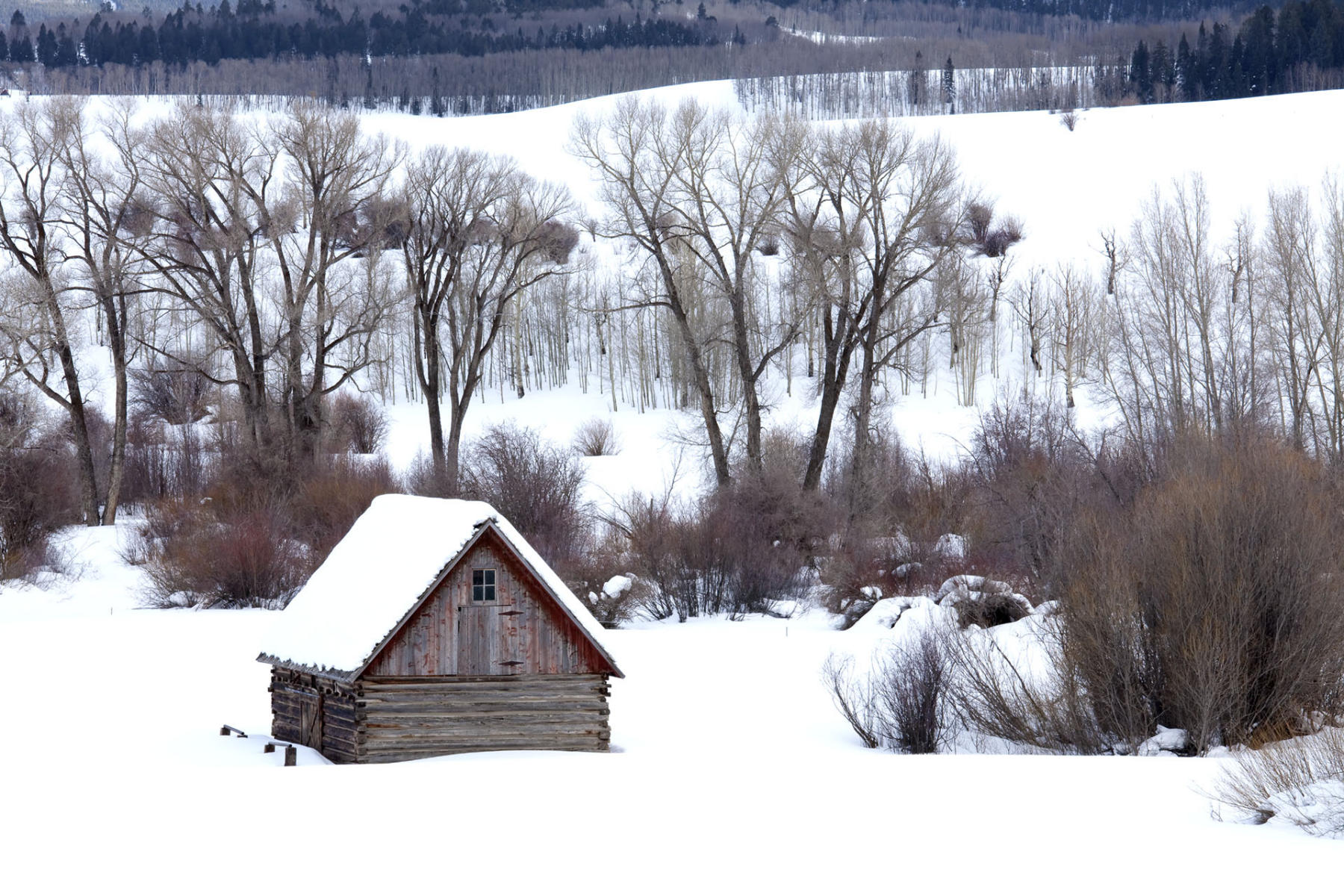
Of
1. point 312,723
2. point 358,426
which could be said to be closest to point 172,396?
point 358,426

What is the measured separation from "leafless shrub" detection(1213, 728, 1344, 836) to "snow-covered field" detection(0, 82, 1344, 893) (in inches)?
9.3

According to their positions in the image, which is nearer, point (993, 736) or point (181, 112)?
point (993, 736)

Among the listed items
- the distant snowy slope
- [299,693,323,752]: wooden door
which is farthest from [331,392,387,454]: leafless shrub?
[299,693,323,752]: wooden door

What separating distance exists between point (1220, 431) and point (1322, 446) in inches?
229

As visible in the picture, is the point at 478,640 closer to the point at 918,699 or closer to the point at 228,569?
the point at 918,699

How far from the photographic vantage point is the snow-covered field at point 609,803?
480 inches

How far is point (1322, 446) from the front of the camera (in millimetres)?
39344

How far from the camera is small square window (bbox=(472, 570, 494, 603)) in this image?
60.6 ft

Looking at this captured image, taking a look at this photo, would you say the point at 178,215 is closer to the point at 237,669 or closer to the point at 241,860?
the point at 237,669

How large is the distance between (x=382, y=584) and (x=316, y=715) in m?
2.82

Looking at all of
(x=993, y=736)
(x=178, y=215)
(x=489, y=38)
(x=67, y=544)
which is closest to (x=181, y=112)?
(x=178, y=215)

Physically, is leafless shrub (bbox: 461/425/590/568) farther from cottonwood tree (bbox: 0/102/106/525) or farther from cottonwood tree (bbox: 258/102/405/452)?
cottonwood tree (bbox: 0/102/106/525)

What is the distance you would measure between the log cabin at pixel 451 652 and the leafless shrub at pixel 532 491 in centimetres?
1970

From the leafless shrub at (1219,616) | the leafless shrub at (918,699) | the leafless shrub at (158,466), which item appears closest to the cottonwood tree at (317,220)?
the leafless shrub at (158,466)
